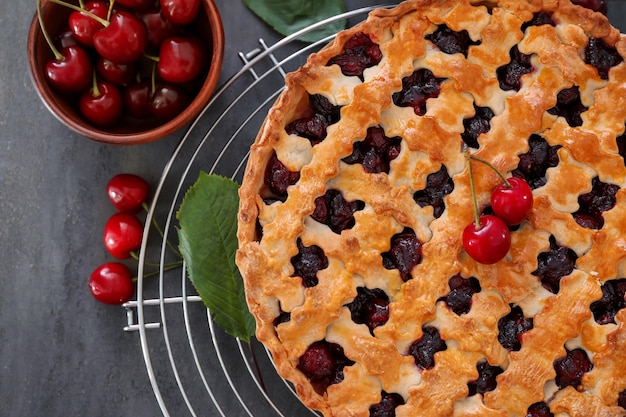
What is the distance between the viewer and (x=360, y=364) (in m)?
1.79

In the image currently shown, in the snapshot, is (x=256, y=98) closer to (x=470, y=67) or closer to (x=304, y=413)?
(x=470, y=67)

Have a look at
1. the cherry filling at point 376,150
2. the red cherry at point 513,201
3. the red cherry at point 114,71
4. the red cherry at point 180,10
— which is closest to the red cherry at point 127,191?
the red cherry at point 114,71

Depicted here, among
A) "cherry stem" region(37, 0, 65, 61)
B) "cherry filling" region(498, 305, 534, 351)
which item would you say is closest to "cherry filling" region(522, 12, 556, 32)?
"cherry filling" region(498, 305, 534, 351)

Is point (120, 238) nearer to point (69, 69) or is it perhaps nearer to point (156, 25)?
point (69, 69)

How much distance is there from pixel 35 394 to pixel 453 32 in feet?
5.99

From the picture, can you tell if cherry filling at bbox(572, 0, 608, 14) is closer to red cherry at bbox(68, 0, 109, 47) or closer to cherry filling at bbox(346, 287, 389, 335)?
cherry filling at bbox(346, 287, 389, 335)

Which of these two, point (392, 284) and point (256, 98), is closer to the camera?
point (392, 284)

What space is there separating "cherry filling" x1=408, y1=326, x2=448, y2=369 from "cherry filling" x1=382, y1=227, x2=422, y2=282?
0.55 feet

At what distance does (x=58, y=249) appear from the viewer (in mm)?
2375

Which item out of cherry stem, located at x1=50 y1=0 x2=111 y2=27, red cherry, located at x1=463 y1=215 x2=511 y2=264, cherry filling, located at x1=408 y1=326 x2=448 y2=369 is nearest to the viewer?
red cherry, located at x1=463 y1=215 x2=511 y2=264

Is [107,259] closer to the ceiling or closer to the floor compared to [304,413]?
closer to the ceiling

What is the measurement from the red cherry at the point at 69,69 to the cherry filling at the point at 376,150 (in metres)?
0.89

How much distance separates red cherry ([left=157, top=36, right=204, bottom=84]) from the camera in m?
2.11

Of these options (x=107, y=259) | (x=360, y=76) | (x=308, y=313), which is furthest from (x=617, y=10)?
(x=107, y=259)
